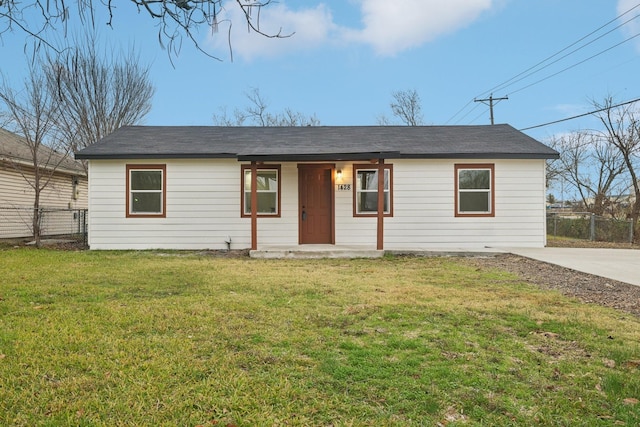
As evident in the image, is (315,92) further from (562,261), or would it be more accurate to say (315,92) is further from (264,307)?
(264,307)

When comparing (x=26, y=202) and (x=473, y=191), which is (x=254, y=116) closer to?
(x=26, y=202)

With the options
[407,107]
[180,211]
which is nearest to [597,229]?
[180,211]

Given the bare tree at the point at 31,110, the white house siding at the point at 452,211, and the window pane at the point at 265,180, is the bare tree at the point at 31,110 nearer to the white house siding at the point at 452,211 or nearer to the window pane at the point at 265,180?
the window pane at the point at 265,180

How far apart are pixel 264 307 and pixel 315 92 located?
19492 millimetres

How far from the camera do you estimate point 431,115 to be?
2919cm

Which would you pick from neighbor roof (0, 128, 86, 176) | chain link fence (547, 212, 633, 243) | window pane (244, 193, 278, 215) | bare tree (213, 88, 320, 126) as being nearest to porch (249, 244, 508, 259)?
window pane (244, 193, 278, 215)

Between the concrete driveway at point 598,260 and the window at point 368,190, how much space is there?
3.31 m

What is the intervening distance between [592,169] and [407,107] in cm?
1322

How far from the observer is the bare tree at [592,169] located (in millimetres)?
19047

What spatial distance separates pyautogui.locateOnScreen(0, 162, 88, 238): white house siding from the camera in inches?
517

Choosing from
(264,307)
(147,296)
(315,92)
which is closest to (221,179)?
(147,296)

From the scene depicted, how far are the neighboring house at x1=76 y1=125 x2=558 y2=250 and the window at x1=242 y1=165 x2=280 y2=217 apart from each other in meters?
0.03

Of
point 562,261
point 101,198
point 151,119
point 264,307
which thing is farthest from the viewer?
point 151,119

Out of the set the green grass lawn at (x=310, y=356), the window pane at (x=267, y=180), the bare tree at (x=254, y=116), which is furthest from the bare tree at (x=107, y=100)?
the green grass lawn at (x=310, y=356)
